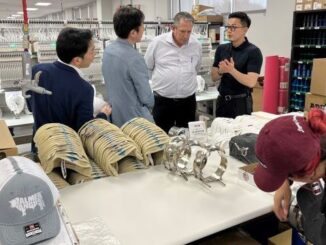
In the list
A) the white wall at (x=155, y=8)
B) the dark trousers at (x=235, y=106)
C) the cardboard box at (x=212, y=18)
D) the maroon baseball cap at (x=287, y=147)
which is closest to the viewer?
the maroon baseball cap at (x=287, y=147)

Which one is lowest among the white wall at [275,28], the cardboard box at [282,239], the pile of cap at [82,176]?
the cardboard box at [282,239]

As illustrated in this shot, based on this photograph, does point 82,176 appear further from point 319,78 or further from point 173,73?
point 319,78

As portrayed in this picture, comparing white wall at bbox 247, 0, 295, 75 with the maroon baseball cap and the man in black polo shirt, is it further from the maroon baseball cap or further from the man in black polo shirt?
the maroon baseball cap

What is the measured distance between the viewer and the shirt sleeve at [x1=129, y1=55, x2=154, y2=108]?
233 centimetres

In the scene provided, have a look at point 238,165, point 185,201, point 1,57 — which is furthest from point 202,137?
point 1,57

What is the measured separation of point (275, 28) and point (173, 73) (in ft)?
11.8

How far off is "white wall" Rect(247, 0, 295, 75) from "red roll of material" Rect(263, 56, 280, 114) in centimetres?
42

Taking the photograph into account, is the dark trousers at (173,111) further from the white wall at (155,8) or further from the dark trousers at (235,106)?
the white wall at (155,8)

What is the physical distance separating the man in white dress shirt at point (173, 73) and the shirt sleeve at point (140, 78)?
0.56 meters

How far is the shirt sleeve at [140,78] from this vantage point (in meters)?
2.33


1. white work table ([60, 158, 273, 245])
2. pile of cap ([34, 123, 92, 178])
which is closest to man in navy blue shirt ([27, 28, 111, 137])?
pile of cap ([34, 123, 92, 178])

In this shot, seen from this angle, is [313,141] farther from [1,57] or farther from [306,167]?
[1,57]

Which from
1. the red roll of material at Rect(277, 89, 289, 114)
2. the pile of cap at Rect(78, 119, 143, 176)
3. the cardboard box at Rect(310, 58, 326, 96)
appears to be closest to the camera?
the pile of cap at Rect(78, 119, 143, 176)

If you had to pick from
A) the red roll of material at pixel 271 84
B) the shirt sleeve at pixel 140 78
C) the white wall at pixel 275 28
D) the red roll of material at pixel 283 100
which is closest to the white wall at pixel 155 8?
the white wall at pixel 275 28
